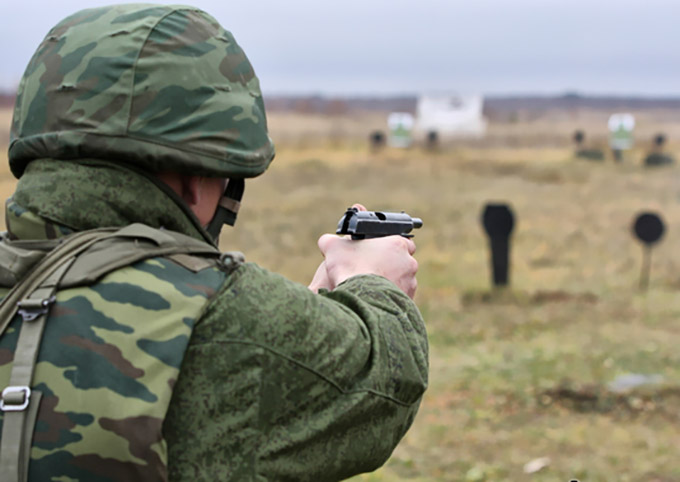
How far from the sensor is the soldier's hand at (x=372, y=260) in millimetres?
1706

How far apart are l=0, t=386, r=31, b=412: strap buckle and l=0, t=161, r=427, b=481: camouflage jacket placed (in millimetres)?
28

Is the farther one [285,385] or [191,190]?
[191,190]

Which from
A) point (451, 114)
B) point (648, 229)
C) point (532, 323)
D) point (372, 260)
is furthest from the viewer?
point (451, 114)

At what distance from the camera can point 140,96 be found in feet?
4.65

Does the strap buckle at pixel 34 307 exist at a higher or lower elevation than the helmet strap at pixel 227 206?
lower

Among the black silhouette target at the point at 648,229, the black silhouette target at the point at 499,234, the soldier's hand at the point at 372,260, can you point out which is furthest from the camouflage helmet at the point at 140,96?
the black silhouette target at the point at 648,229

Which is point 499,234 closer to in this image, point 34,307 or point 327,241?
point 327,241

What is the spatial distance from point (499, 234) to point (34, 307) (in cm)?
933

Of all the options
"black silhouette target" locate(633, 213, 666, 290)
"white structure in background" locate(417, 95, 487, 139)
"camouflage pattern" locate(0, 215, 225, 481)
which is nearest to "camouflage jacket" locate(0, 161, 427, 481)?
"camouflage pattern" locate(0, 215, 225, 481)

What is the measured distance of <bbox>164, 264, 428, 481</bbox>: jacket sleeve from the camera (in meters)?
1.34

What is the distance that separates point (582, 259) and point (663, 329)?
14.5 ft

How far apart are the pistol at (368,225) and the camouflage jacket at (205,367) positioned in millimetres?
322

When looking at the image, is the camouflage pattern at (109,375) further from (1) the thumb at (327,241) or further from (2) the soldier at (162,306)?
(1) the thumb at (327,241)

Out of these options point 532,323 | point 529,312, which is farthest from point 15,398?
point 529,312
